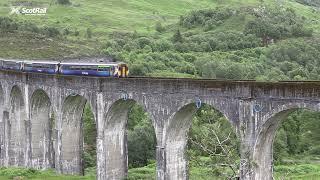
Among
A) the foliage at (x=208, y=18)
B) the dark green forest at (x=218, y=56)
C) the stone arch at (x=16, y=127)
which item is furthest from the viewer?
the foliage at (x=208, y=18)

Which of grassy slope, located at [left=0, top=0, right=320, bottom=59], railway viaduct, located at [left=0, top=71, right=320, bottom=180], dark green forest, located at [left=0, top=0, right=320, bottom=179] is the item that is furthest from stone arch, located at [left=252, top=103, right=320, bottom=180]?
grassy slope, located at [left=0, top=0, right=320, bottom=59]

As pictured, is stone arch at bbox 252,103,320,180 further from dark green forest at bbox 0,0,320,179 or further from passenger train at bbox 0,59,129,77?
passenger train at bbox 0,59,129,77

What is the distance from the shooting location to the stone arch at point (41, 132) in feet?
180

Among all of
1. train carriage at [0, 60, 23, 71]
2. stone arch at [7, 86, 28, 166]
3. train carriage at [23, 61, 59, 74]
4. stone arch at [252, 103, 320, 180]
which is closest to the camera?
stone arch at [252, 103, 320, 180]

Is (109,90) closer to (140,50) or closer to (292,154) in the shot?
(292,154)

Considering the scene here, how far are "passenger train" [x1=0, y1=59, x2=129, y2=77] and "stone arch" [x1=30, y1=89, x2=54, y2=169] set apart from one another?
3.24 metres

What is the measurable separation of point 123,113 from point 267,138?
49.9 ft

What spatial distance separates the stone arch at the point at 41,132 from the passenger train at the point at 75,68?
3237mm

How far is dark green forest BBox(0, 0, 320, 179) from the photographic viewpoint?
64.7 m

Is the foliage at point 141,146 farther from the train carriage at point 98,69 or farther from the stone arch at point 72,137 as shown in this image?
the train carriage at point 98,69

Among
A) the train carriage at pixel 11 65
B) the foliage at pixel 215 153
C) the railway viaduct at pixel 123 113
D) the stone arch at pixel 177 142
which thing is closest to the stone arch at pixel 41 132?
the railway viaduct at pixel 123 113

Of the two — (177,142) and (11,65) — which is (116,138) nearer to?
(177,142)

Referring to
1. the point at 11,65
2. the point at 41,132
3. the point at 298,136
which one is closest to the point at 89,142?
the point at 41,132

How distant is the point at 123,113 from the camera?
45.4m
